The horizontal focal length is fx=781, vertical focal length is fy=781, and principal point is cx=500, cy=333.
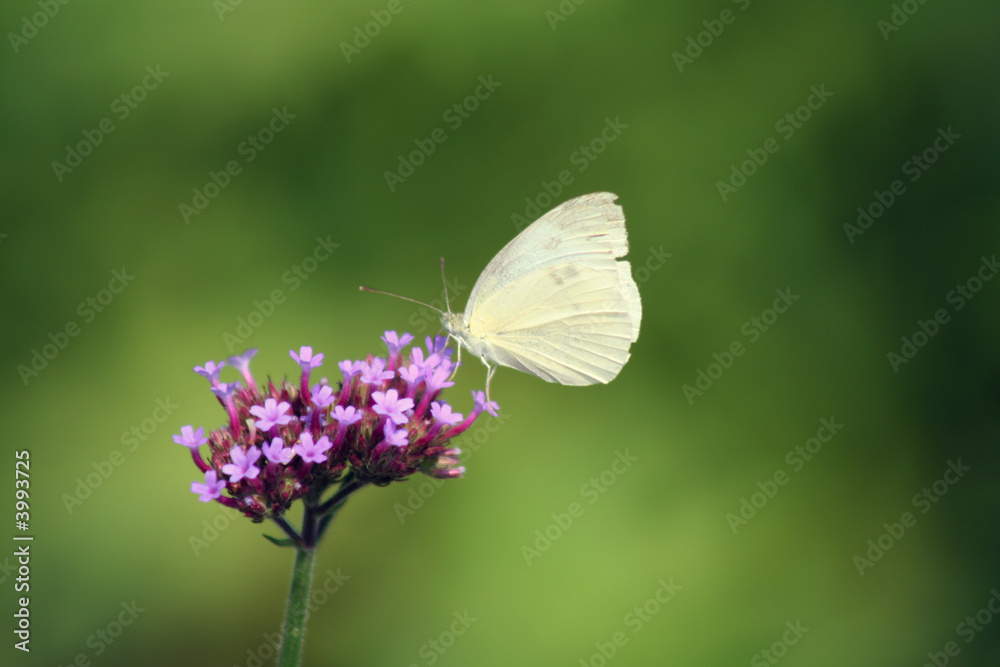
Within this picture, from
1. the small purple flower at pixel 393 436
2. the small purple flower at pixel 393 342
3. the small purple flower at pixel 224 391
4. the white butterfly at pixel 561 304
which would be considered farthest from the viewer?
the white butterfly at pixel 561 304

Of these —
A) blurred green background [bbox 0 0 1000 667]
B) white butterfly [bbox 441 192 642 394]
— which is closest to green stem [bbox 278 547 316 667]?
white butterfly [bbox 441 192 642 394]

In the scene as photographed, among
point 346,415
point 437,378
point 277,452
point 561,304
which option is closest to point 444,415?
point 437,378

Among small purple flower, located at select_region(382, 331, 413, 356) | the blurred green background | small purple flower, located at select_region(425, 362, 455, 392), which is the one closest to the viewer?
small purple flower, located at select_region(425, 362, 455, 392)

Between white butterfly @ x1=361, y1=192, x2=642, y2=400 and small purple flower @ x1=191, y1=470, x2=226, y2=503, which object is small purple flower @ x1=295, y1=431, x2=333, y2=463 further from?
white butterfly @ x1=361, y1=192, x2=642, y2=400

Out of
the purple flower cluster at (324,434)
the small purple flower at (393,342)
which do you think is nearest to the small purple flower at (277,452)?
the purple flower cluster at (324,434)

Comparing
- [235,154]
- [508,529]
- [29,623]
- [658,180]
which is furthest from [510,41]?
[29,623]

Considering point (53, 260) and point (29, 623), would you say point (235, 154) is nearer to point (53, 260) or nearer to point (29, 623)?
point (53, 260)

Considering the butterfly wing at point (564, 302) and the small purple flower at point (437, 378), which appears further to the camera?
the butterfly wing at point (564, 302)

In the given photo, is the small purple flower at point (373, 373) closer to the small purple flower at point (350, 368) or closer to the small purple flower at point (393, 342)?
the small purple flower at point (350, 368)
